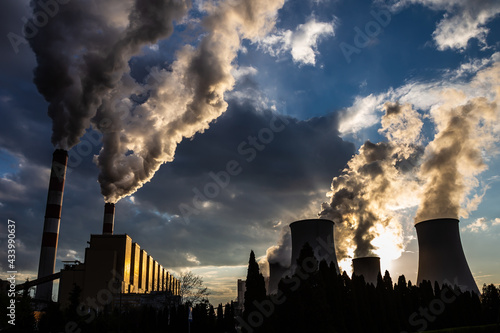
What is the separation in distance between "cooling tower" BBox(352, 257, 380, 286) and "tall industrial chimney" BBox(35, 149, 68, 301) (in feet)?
104

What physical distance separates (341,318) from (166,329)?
1697cm

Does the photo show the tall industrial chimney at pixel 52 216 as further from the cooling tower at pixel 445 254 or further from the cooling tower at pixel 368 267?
the cooling tower at pixel 445 254

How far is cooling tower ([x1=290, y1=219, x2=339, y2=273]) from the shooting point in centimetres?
3442

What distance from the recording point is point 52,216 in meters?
40.7

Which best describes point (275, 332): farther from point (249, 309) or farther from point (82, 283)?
point (82, 283)

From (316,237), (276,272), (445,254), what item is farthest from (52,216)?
(445,254)

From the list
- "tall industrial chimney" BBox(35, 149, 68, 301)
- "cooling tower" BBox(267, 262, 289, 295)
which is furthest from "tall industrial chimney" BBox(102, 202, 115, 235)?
"cooling tower" BBox(267, 262, 289, 295)

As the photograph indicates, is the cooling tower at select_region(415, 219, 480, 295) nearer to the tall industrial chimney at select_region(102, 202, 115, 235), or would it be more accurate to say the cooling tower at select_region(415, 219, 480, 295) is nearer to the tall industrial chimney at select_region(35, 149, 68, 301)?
the tall industrial chimney at select_region(102, 202, 115, 235)

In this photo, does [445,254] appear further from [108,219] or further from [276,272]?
[108,219]

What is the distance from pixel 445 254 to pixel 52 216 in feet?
125

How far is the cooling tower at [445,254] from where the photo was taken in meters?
34.9

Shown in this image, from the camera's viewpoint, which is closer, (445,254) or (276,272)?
(445,254)

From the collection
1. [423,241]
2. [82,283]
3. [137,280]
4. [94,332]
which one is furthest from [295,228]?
[137,280]

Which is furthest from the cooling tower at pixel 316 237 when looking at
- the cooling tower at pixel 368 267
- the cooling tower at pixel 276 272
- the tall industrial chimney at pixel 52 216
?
the tall industrial chimney at pixel 52 216
